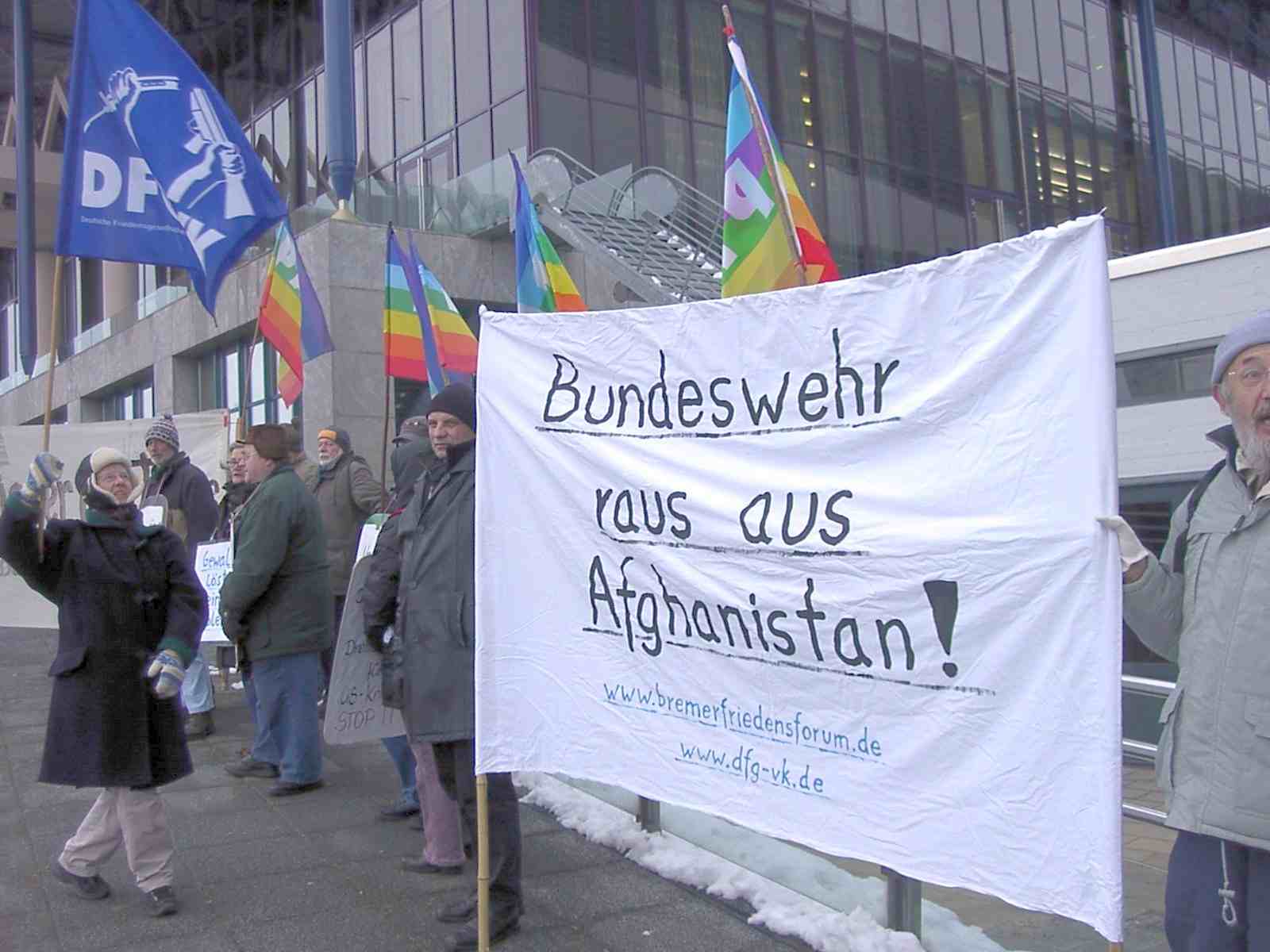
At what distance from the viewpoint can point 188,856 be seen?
17.4ft

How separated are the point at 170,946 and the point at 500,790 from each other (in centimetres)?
129

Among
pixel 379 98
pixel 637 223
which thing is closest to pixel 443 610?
pixel 637 223

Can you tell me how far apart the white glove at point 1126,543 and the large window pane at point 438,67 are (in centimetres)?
1935

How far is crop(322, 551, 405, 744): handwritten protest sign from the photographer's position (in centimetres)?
546

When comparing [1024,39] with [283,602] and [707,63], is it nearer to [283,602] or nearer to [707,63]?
[707,63]

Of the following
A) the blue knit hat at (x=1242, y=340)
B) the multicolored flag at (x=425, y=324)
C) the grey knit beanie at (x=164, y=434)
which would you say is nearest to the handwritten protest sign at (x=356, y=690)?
the grey knit beanie at (x=164, y=434)

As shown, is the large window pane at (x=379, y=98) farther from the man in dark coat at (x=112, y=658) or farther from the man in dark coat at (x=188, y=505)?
the man in dark coat at (x=112, y=658)

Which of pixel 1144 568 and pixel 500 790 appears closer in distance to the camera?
pixel 1144 568

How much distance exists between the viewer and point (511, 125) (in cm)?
1925

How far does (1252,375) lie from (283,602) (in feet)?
16.1

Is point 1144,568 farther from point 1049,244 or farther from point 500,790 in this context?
point 500,790

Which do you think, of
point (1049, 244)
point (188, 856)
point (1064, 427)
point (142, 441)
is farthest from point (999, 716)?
point (142, 441)

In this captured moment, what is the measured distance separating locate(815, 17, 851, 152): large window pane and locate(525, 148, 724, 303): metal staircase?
5913mm

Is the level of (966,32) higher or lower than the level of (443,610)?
higher
